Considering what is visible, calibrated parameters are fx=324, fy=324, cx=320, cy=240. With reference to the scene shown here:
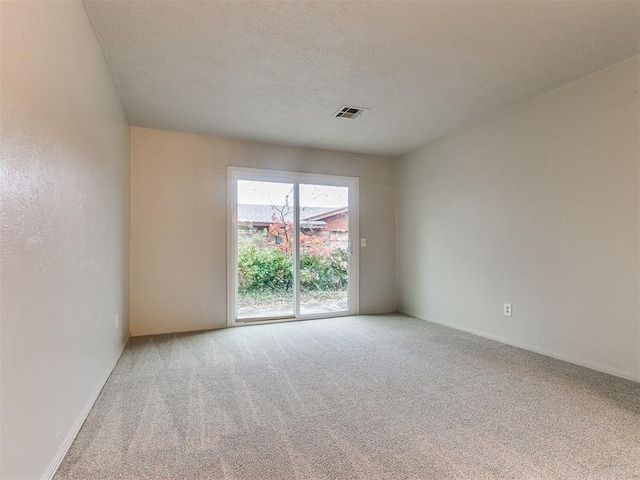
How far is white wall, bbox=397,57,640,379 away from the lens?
7.73ft

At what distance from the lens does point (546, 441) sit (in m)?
1.60

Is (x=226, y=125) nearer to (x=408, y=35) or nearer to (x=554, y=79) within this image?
(x=408, y=35)

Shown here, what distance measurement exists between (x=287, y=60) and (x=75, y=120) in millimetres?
1372

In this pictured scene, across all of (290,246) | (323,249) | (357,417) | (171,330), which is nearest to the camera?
(357,417)

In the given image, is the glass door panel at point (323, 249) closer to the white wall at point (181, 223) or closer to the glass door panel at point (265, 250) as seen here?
the glass door panel at point (265, 250)

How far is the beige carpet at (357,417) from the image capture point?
1.44 meters

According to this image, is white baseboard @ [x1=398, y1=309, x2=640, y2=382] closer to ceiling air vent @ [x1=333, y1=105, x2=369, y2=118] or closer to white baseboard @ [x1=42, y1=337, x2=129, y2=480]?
ceiling air vent @ [x1=333, y1=105, x2=369, y2=118]

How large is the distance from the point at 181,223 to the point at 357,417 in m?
2.91

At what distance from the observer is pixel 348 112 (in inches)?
126

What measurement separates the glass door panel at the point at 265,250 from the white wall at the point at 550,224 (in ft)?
6.13

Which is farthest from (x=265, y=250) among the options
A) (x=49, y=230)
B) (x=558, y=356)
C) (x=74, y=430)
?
(x=558, y=356)

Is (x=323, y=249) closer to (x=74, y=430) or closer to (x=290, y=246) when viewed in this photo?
(x=290, y=246)

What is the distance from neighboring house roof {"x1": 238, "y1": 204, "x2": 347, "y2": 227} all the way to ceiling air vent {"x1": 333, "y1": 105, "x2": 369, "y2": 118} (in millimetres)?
1430

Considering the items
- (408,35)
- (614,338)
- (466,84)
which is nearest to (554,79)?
(466,84)
